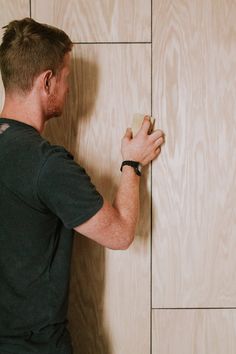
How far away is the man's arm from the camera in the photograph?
85 centimetres

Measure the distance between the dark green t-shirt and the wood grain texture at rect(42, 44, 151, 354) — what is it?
0.22m

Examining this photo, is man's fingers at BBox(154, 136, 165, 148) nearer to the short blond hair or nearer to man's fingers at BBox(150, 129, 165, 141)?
man's fingers at BBox(150, 129, 165, 141)

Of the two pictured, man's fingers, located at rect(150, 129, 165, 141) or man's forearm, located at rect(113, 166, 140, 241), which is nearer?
man's forearm, located at rect(113, 166, 140, 241)

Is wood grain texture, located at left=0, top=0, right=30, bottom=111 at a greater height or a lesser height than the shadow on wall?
greater

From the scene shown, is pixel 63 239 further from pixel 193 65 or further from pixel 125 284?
pixel 193 65

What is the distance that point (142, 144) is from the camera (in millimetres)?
1084

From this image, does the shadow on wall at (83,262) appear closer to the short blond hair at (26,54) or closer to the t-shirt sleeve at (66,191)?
the short blond hair at (26,54)

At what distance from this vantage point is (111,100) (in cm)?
114

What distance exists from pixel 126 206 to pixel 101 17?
60 centimetres

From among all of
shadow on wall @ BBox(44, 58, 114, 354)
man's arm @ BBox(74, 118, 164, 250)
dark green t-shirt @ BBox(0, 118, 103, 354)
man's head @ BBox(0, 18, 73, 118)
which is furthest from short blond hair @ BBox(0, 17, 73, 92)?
man's arm @ BBox(74, 118, 164, 250)

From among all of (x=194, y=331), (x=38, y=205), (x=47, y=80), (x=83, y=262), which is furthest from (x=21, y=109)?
(x=194, y=331)

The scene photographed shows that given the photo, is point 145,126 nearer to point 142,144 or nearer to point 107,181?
point 142,144

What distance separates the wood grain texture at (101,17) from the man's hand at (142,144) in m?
0.28

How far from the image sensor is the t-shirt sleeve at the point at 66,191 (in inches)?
31.2
